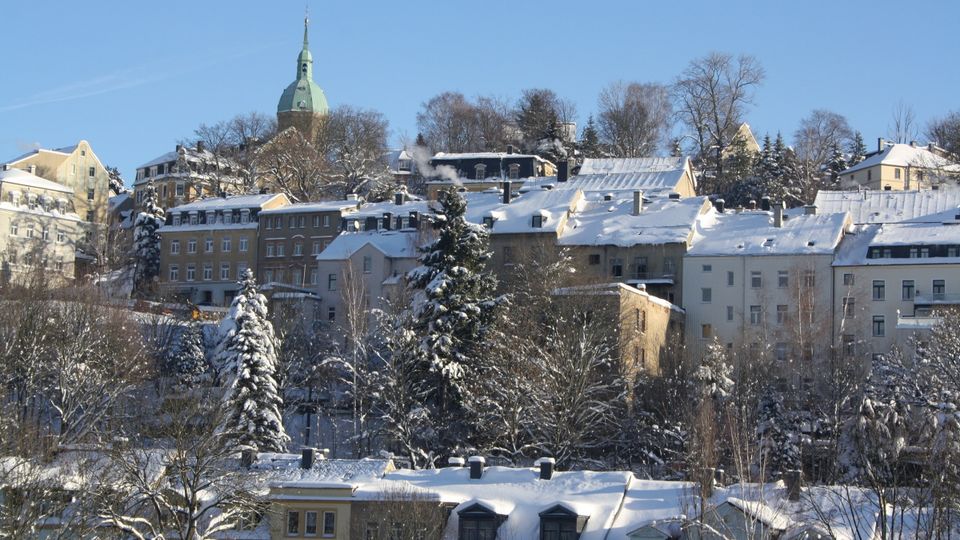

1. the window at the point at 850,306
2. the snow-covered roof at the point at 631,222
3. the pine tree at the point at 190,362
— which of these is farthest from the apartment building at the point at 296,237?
→ the window at the point at 850,306

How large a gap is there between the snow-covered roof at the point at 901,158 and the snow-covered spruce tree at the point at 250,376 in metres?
63.4

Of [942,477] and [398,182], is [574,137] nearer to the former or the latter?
[398,182]

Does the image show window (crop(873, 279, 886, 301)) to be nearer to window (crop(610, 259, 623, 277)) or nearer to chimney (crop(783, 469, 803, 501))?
window (crop(610, 259, 623, 277))

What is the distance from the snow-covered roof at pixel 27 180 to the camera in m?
106

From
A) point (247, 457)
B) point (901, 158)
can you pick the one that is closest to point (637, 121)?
point (901, 158)

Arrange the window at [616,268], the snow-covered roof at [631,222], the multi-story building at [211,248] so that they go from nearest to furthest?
1. the window at [616,268]
2. the snow-covered roof at [631,222]
3. the multi-story building at [211,248]

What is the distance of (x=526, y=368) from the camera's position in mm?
60844

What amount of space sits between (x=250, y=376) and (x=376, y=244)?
90.4 feet

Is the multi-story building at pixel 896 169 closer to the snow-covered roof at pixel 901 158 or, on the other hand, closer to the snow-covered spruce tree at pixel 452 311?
the snow-covered roof at pixel 901 158

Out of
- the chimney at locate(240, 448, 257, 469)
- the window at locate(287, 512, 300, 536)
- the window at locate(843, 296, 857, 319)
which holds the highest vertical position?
the window at locate(843, 296, 857, 319)

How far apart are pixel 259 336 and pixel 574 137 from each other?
75466mm

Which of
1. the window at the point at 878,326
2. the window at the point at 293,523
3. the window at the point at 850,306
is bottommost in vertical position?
the window at the point at 293,523

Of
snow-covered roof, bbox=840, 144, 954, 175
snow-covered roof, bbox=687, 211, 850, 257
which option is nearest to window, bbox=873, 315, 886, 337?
snow-covered roof, bbox=687, 211, 850, 257

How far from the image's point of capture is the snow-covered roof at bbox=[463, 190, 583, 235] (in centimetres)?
8081
